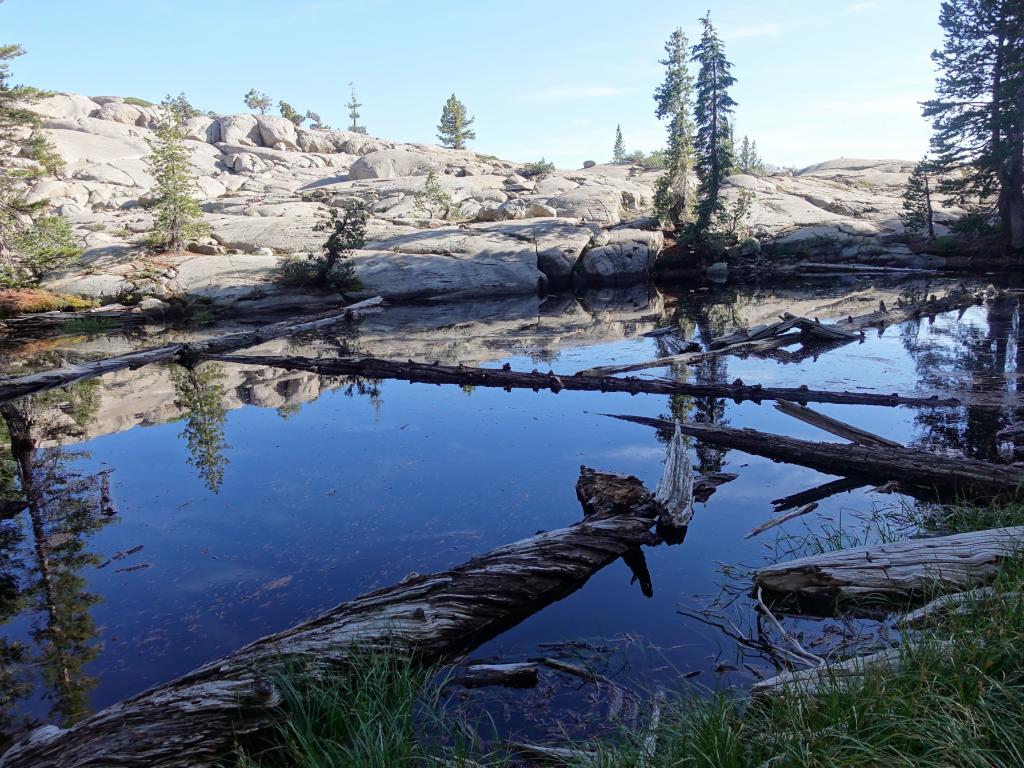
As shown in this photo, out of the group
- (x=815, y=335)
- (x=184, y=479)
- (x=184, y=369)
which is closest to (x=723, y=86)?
(x=815, y=335)

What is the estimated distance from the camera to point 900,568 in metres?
5.80

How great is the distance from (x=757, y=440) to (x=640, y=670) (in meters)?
5.90

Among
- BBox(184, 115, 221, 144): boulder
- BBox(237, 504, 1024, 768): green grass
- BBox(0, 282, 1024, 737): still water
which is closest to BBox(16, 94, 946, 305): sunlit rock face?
BBox(184, 115, 221, 144): boulder

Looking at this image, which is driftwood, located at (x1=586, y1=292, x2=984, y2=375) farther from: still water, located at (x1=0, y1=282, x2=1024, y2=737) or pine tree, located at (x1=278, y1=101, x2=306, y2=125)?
pine tree, located at (x1=278, y1=101, x2=306, y2=125)

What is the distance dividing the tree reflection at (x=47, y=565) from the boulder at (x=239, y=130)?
71.6 meters

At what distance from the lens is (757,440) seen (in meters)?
10.3

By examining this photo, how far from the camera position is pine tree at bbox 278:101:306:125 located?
3472 inches

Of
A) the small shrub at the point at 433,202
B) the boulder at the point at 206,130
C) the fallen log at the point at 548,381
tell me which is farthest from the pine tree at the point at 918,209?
the boulder at the point at 206,130

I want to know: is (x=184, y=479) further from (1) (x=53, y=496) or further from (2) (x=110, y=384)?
(2) (x=110, y=384)

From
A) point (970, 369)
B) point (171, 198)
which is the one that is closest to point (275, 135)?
point (171, 198)

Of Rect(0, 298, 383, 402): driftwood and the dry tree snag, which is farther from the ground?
Rect(0, 298, 383, 402): driftwood

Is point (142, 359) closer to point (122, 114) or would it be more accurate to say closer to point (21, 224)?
point (21, 224)

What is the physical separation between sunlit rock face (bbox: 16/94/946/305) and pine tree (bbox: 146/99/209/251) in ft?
4.13

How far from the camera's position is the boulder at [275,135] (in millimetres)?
77000
